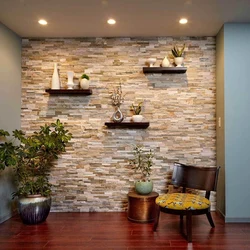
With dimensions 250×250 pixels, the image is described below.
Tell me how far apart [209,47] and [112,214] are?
2.75 m

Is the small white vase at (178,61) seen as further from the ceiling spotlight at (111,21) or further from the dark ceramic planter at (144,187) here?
the dark ceramic planter at (144,187)

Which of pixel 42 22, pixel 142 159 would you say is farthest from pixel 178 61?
pixel 42 22

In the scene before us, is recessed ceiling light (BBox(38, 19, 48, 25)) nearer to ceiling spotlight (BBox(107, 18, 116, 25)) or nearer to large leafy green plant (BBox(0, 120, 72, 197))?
ceiling spotlight (BBox(107, 18, 116, 25))

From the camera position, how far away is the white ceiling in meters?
2.92

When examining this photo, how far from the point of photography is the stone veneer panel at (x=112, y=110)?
153 inches

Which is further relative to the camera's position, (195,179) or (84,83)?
(84,83)

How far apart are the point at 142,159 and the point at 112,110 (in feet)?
2.73

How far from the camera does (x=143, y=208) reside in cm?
337

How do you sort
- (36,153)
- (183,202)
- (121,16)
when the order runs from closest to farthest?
(183,202), (121,16), (36,153)

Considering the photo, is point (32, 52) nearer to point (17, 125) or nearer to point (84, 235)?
point (17, 125)

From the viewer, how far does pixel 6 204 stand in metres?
3.56

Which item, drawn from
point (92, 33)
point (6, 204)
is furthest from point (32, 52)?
point (6, 204)

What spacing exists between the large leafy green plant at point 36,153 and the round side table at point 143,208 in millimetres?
1121

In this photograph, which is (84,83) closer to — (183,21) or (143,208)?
(183,21)
